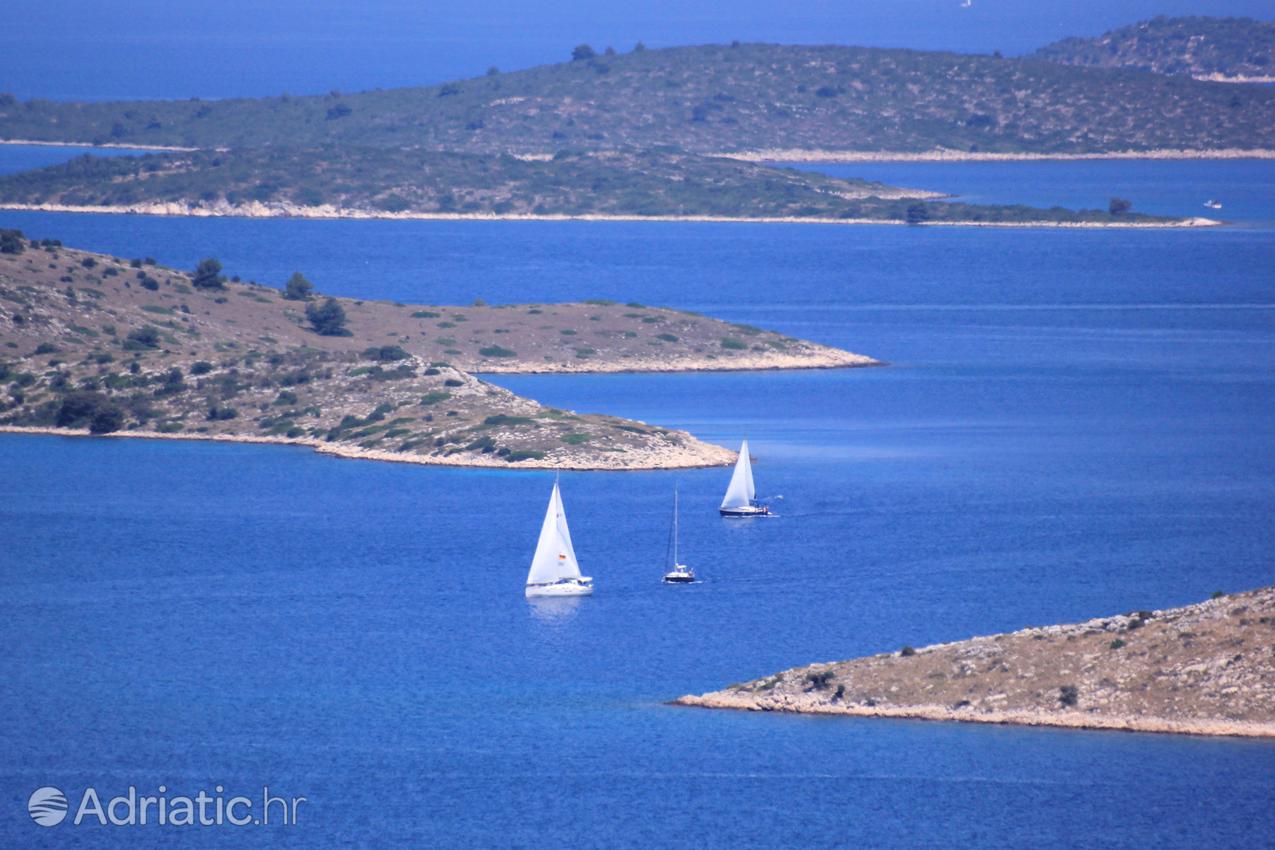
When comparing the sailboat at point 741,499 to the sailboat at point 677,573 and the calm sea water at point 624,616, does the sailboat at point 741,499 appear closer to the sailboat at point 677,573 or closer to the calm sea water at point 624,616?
the calm sea water at point 624,616

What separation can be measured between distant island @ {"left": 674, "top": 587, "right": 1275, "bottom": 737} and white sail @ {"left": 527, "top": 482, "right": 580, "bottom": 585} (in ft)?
51.9

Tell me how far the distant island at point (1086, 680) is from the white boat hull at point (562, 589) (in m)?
17.5

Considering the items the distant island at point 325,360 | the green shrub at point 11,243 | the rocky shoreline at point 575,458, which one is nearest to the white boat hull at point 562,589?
the rocky shoreline at point 575,458

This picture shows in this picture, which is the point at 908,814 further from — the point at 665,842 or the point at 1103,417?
the point at 1103,417

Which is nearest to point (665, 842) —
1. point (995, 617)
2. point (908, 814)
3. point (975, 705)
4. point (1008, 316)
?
point (908, 814)

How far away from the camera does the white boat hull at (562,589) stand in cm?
7838

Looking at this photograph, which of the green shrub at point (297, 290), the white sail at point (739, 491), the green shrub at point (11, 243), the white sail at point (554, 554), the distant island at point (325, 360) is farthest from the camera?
the green shrub at point (297, 290)

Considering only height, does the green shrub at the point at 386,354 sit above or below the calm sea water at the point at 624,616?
above

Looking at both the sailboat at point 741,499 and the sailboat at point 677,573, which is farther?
the sailboat at point 741,499

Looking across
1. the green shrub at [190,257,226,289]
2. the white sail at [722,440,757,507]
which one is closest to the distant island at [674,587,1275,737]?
the white sail at [722,440,757,507]

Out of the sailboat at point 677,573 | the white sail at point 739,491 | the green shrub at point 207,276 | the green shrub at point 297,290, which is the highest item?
the green shrub at point 207,276

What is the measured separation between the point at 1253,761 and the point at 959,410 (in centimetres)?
8341

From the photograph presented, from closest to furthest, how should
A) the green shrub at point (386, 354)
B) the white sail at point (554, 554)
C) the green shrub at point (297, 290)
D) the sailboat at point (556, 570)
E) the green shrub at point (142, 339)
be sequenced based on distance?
the white sail at point (554, 554) < the sailboat at point (556, 570) < the green shrub at point (386, 354) < the green shrub at point (142, 339) < the green shrub at point (297, 290)

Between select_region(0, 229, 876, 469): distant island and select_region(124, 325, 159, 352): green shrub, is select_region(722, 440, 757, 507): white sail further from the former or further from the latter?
select_region(124, 325, 159, 352): green shrub
